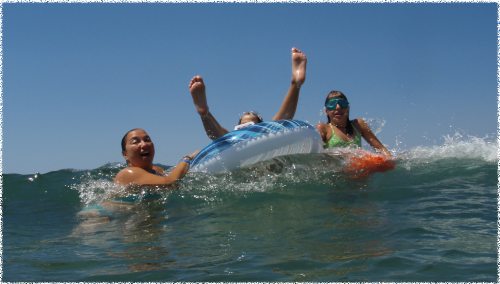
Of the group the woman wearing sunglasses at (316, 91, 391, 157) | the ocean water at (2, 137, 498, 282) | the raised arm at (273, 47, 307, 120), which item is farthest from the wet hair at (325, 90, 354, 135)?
the ocean water at (2, 137, 498, 282)

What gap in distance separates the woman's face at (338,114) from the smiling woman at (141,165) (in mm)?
2777

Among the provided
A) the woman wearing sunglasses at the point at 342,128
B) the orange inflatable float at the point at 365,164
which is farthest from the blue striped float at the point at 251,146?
the woman wearing sunglasses at the point at 342,128

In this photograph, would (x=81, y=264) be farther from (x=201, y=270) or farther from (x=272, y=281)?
(x=272, y=281)

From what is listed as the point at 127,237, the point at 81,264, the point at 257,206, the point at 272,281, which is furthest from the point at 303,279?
the point at 257,206

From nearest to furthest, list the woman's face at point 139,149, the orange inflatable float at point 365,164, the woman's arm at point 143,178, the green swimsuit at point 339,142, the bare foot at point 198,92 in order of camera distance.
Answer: the woman's arm at point 143,178 → the woman's face at point 139,149 → the orange inflatable float at point 365,164 → the bare foot at point 198,92 → the green swimsuit at point 339,142

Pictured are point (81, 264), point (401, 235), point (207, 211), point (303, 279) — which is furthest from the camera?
point (207, 211)

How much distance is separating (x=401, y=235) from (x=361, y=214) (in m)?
0.89

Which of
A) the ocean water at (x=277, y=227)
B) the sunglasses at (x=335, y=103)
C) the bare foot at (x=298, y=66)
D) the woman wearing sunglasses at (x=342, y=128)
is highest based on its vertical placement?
the bare foot at (x=298, y=66)

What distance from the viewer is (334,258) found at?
371 cm

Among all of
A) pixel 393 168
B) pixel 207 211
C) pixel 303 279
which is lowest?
pixel 303 279

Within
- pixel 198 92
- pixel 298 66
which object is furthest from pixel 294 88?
pixel 198 92

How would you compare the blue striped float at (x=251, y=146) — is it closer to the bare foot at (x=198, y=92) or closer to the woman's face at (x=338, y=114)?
the bare foot at (x=198, y=92)

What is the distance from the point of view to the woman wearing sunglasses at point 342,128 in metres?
8.41

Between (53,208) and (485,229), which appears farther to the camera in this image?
(53,208)
